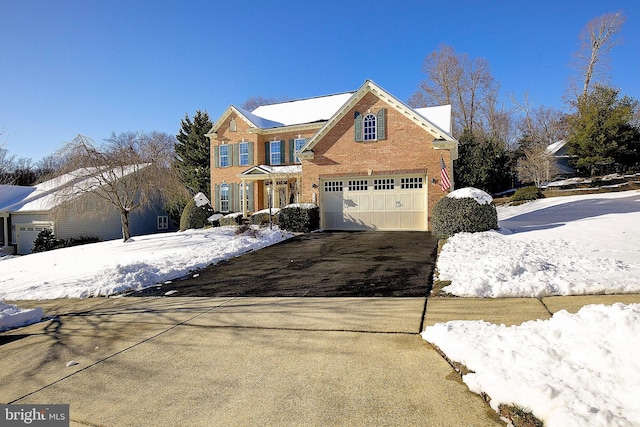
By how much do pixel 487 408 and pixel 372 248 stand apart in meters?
8.88

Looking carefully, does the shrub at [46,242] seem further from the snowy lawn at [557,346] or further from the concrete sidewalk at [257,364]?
the snowy lawn at [557,346]

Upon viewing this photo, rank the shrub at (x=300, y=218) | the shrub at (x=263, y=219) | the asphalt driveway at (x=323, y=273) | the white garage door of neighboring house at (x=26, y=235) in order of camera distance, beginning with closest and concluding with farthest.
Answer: the asphalt driveway at (x=323, y=273) < the shrub at (x=300, y=218) < the shrub at (x=263, y=219) < the white garage door of neighboring house at (x=26, y=235)

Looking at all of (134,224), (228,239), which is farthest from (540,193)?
(134,224)

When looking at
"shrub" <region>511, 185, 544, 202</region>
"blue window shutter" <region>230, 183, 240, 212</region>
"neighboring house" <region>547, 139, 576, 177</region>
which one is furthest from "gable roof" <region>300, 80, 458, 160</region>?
"neighboring house" <region>547, 139, 576, 177</region>

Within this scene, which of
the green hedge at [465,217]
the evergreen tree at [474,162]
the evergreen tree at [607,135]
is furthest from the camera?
the evergreen tree at [607,135]

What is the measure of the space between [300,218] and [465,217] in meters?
7.54

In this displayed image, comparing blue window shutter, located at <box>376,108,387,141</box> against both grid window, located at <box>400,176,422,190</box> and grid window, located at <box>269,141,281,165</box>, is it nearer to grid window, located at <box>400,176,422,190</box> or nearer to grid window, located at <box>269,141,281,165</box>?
grid window, located at <box>400,176,422,190</box>

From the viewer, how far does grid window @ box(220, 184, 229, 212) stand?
2564 centimetres

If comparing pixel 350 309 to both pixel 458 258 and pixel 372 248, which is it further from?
pixel 372 248

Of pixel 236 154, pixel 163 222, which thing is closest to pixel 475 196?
pixel 236 154

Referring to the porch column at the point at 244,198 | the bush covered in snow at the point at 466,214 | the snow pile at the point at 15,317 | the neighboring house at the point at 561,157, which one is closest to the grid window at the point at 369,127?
the bush covered in snow at the point at 466,214

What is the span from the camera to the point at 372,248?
11648mm

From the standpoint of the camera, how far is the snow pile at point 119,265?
8.52 m

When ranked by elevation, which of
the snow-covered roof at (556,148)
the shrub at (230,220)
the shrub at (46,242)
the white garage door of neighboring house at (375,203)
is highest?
the snow-covered roof at (556,148)
